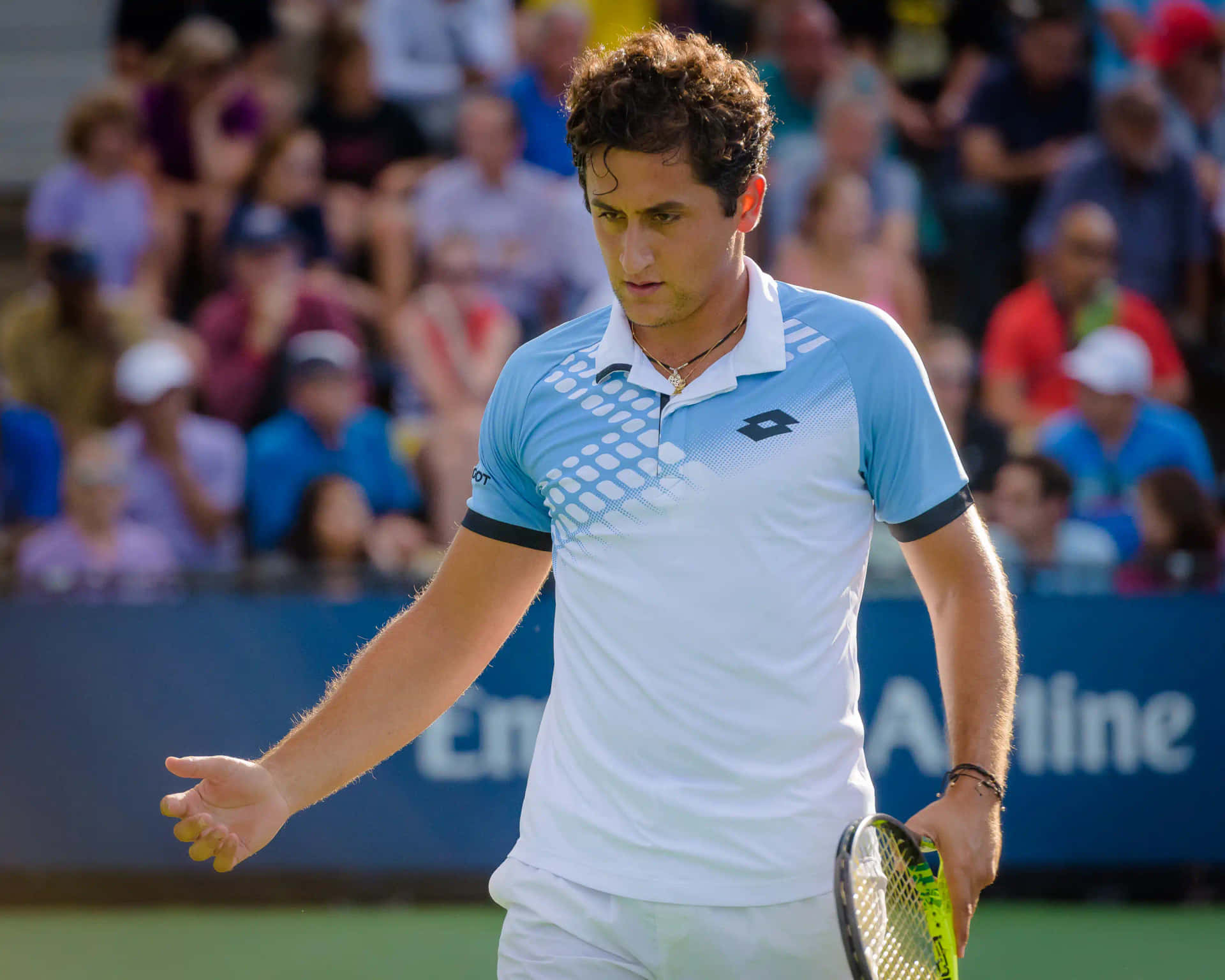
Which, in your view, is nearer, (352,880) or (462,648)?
(462,648)

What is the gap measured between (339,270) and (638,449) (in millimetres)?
6402

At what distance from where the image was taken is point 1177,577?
6.06 m

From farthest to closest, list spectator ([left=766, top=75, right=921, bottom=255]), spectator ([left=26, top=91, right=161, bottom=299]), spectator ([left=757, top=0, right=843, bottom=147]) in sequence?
spectator ([left=757, top=0, right=843, bottom=147]) < spectator ([left=26, top=91, right=161, bottom=299]) < spectator ([left=766, top=75, right=921, bottom=255])

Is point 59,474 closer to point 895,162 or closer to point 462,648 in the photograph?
point 895,162

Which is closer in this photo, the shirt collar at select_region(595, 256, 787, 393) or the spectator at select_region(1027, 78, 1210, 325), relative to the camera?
the shirt collar at select_region(595, 256, 787, 393)

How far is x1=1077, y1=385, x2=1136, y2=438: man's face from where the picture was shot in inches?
284

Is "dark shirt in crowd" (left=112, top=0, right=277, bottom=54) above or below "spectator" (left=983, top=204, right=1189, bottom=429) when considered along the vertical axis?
above

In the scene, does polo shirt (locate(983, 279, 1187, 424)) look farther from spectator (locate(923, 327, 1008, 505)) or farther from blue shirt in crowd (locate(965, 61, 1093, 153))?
blue shirt in crowd (locate(965, 61, 1093, 153))

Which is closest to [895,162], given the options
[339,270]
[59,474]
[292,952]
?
[339,270]

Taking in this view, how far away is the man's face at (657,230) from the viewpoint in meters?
2.48

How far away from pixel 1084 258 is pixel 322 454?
3.74m

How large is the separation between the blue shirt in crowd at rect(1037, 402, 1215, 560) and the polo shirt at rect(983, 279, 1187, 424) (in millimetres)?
612

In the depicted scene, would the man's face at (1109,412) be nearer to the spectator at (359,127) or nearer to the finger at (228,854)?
the spectator at (359,127)

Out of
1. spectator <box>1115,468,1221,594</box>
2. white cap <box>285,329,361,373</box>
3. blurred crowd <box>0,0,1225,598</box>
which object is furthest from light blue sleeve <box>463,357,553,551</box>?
white cap <box>285,329,361,373</box>
